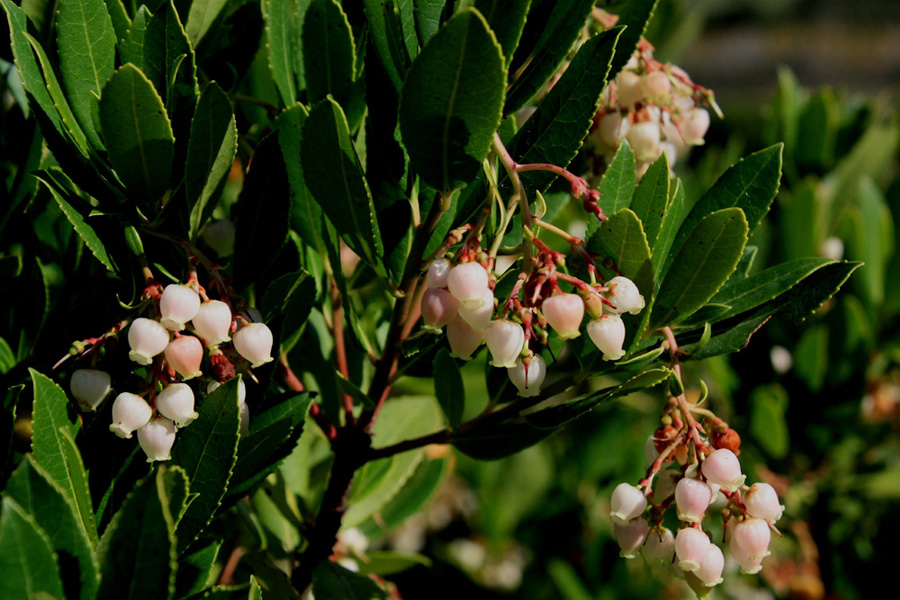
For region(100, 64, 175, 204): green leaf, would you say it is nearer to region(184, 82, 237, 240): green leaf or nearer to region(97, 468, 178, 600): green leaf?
A: region(184, 82, 237, 240): green leaf

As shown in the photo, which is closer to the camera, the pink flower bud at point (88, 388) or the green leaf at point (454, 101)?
the green leaf at point (454, 101)

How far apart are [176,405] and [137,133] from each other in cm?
24

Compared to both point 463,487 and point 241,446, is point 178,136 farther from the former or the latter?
point 463,487

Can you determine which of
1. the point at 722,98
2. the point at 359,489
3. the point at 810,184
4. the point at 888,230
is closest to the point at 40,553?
the point at 359,489

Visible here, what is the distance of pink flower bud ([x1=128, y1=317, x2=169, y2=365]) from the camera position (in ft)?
2.33

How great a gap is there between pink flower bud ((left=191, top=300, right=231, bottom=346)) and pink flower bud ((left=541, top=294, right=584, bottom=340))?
0.29m

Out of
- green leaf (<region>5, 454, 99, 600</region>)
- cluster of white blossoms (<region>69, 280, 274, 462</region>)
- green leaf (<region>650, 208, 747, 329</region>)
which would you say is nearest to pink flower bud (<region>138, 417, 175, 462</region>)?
cluster of white blossoms (<region>69, 280, 274, 462</region>)

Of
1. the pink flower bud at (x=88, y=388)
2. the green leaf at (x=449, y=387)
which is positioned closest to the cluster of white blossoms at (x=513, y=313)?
the green leaf at (x=449, y=387)

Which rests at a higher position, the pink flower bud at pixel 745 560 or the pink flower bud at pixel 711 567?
the pink flower bud at pixel 711 567

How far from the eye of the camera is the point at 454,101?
65cm

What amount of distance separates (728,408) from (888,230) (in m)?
0.53

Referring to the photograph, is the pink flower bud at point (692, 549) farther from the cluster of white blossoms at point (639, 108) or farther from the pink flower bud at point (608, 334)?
the cluster of white blossoms at point (639, 108)

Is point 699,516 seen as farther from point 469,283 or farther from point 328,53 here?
point 328,53

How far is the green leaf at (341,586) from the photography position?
0.94 m
